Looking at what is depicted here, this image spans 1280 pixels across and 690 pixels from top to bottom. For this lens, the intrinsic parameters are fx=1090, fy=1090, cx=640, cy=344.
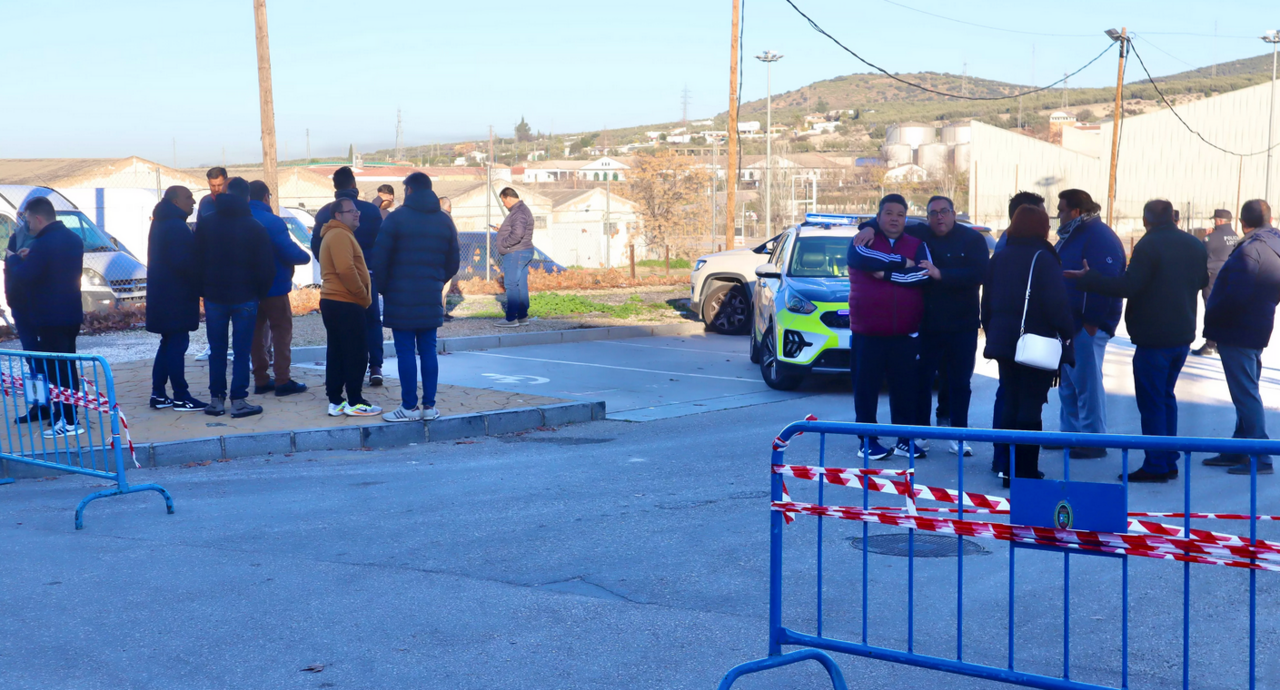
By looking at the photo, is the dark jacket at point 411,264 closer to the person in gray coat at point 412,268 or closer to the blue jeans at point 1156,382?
the person in gray coat at point 412,268

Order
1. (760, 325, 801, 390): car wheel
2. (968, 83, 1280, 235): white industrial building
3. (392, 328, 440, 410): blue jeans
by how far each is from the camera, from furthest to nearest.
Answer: (968, 83, 1280, 235): white industrial building < (760, 325, 801, 390): car wheel < (392, 328, 440, 410): blue jeans

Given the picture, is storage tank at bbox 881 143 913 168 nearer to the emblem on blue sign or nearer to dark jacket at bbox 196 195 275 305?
dark jacket at bbox 196 195 275 305

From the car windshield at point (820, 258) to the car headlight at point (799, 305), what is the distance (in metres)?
0.73

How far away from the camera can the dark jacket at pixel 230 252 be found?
9.10 metres

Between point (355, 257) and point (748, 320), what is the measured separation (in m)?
9.42

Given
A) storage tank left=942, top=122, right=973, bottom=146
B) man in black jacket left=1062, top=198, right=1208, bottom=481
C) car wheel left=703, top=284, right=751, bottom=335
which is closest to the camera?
man in black jacket left=1062, top=198, right=1208, bottom=481

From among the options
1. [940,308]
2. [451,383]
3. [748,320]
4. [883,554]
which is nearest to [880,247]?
[940,308]

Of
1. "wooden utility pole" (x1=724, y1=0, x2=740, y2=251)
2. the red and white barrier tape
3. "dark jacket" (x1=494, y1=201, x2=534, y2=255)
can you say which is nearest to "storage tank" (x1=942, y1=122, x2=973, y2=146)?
"wooden utility pole" (x1=724, y1=0, x2=740, y2=251)

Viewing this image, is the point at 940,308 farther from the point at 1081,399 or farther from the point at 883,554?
the point at 883,554

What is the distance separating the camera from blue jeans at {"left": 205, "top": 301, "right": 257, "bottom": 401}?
30.3 feet

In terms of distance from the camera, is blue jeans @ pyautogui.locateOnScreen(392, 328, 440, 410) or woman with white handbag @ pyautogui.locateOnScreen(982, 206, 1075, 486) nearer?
woman with white handbag @ pyautogui.locateOnScreen(982, 206, 1075, 486)

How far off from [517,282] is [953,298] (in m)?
9.60

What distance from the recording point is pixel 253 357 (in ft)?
33.8

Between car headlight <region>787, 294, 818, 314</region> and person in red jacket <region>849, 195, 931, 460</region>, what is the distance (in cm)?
304
